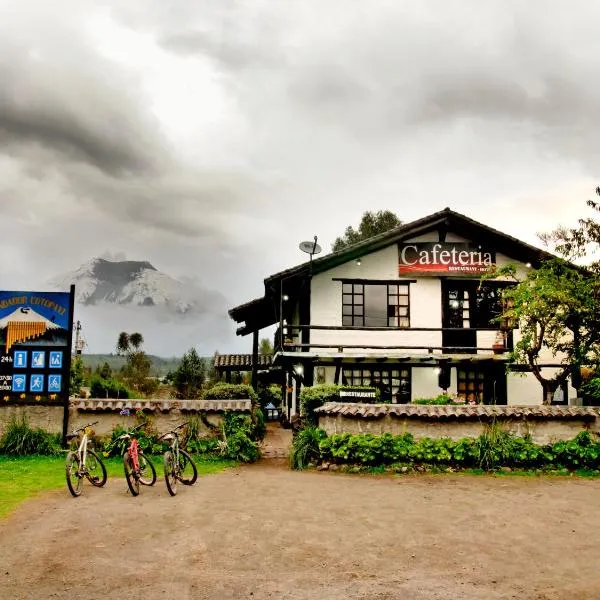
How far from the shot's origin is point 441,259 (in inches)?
824

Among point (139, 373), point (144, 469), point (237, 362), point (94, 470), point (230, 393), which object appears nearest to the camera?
point (144, 469)

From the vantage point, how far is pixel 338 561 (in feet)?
20.0

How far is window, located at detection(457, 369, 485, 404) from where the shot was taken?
69.6ft

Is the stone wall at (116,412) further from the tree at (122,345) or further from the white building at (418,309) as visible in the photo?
the tree at (122,345)

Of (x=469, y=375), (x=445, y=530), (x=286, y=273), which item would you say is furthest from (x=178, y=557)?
(x=469, y=375)

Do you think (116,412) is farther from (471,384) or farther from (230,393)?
(471,384)

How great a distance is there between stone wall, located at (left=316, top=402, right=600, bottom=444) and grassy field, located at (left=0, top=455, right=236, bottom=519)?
9.91 ft

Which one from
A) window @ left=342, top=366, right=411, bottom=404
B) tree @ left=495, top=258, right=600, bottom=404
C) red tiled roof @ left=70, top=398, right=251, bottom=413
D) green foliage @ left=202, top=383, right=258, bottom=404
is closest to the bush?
red tiled roof @ left=70, top=398, right=251, bottom=413

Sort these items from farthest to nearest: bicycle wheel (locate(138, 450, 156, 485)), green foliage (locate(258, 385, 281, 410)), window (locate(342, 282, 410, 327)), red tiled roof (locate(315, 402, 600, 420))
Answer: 1. green foliage (locate(258, 385, 281, 410))
2. window (locate(342, 282, 410, 327))
3. red tiled roof (locate(315, 402, 600, 420))
4. bicycle wheel (locate(138, 450, 156, 485))

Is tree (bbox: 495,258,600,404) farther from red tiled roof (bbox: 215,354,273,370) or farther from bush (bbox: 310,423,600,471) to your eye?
red tiled roof (bbox: 215,354,273,370)

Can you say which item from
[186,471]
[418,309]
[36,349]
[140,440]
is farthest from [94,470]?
[418,309]

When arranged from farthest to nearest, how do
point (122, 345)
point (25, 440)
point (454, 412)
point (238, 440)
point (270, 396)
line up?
1. point (122, 345)
2. point (270, 396)
3. point (25, 440)
4. point (238, 440)
5. point (454, 412)

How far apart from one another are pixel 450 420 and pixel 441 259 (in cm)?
974

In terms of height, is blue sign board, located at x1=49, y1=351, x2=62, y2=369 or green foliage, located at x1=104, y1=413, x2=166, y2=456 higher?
blue sign board, located at x1=49, y1=351, x2=62, y2=369
